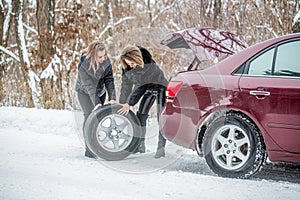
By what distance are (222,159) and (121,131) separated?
1.66 m

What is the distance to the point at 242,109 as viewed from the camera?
5965 mm

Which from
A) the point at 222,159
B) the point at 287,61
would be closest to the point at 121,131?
the point at 222,159

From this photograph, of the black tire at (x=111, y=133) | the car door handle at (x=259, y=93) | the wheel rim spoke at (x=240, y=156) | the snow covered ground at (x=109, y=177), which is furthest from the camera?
the black tire at (x=111, y=133)

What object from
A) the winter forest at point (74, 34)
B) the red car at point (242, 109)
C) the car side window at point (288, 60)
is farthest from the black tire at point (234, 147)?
the winter forest at point (74, 34)

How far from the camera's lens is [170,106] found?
255 inches

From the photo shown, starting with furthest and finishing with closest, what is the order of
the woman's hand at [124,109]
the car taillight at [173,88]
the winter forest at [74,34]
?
the winter forest at [74,34] < the woman's hand at [124,109] < the car taillight at [173,88]

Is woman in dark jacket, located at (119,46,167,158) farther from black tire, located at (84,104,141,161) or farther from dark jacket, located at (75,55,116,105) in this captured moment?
dark jacket, located at (75,55,116,105)

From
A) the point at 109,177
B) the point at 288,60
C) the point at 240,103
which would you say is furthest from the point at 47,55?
the point at 288,60

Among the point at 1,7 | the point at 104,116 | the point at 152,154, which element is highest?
the point at 1,7

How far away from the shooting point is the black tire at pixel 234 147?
5.87 meters

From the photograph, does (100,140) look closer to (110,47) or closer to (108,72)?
(108,72)

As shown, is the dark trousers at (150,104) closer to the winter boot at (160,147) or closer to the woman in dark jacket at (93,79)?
the winter boot at (160,147)

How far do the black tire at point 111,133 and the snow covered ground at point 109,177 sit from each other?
15 cm

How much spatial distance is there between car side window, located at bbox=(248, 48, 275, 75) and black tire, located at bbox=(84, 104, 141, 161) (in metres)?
1.99
